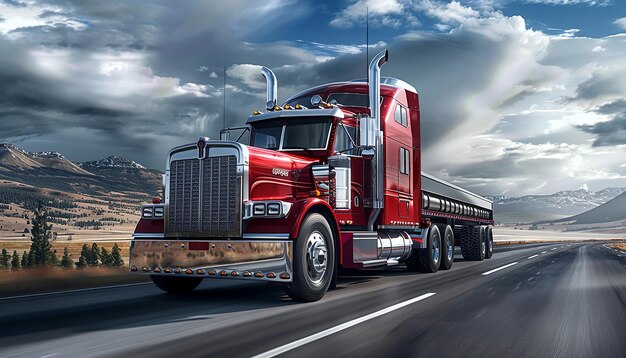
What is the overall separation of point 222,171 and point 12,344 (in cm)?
373

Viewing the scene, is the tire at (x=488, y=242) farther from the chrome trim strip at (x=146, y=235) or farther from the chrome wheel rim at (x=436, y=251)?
the chrome trim strip at (x=146, y=235)

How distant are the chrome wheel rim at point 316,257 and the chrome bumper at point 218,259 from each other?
0.56m

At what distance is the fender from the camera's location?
792cm

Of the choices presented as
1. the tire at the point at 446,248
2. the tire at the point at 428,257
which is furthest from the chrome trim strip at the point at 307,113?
the tire at the point at 446,248

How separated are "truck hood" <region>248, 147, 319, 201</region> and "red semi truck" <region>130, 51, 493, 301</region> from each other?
2 cm

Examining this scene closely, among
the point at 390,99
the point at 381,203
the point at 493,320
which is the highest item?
the point at 390,99

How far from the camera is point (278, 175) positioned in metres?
8.88

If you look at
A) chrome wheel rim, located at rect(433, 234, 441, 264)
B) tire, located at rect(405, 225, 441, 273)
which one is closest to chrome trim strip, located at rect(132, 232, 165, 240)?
tire, located at rect(405, 225, 441, 273)

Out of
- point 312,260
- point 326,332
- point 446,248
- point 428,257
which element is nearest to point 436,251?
point 428,257

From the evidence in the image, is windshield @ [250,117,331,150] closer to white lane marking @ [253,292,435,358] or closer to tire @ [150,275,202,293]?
tire @ [150,275,202,293]

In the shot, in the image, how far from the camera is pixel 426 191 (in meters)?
14.3

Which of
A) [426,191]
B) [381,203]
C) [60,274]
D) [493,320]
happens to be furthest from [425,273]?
[60,274]

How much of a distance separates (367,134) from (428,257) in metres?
5.68

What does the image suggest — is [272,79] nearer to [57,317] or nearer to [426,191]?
[426,191]
